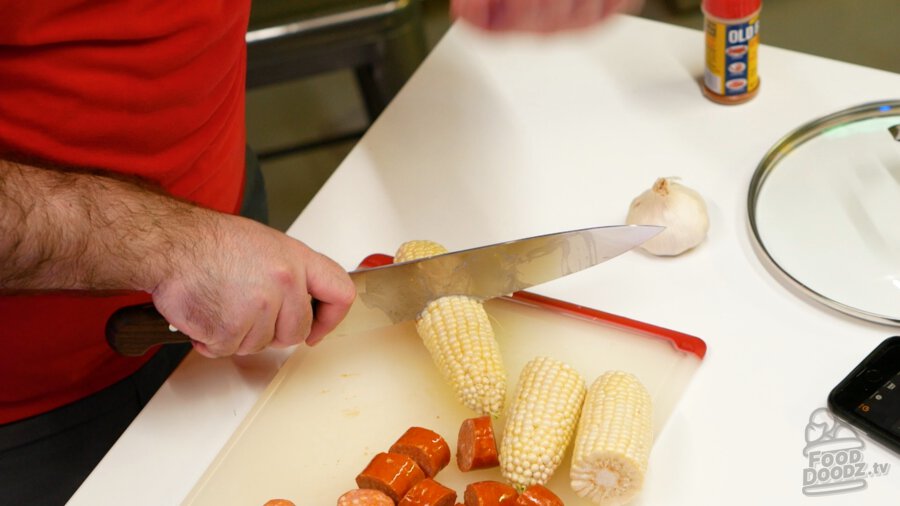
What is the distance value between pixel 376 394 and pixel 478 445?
8.1 inches

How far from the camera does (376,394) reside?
1191 millimetres

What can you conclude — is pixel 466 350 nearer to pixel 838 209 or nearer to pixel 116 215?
pixel 116 215

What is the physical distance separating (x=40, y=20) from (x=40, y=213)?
0.24 metres

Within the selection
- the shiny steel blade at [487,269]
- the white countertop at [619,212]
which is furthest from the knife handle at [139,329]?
the shiny steel blade at [487,269]

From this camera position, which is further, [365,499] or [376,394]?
[376,394]

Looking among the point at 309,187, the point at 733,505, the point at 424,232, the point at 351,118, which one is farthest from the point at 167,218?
the point at 351,118

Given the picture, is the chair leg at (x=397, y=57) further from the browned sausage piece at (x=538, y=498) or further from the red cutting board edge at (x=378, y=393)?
the browned sausage piece at (x=538, y=498)

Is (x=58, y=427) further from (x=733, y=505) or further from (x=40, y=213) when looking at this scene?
(x=733, y=505)

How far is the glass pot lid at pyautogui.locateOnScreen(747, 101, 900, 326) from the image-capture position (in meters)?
1.15

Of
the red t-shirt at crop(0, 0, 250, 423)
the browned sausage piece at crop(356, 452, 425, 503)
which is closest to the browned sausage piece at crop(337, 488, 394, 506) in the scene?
the browned sausage piece at crop(356, 452, 425, 503)

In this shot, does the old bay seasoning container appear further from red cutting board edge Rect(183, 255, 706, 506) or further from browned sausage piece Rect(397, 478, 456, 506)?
browned sausage piece Rect(397, 478, 456, 506)

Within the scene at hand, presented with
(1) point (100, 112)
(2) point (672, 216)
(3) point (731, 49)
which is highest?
(1) point (100, 112)

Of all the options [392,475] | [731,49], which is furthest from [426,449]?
[731,49]

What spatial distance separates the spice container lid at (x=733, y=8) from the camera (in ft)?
4.16
